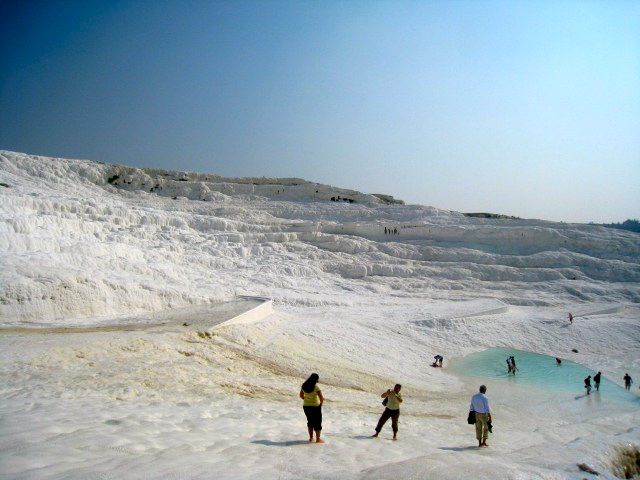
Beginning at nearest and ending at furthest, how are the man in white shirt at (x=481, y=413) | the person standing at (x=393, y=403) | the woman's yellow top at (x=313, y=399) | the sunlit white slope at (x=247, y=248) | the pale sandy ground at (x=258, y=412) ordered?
the pale sandy ground at (x=258, y=412), the woman's yellow top at (x=313, y=399), the person standing at (x=393, y=403), the man in white shirt at (x=481, y=413), the sunlit white slope at (x=247, y=248)

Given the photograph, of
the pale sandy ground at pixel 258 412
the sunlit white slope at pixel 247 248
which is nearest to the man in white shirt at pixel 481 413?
the pale sandy ground at pixel 258 412

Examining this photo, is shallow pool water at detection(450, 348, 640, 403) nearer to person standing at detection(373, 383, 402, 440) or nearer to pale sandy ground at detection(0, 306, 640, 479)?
pale sandy ground at detection(0, 306, 640, 479)

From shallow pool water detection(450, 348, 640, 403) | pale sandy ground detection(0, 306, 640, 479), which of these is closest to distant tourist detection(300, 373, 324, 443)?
pale sandy ground detection(0, 306, 640, 479)

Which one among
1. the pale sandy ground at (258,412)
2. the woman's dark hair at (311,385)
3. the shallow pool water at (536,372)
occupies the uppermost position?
the woman's dark hair at (311,385)

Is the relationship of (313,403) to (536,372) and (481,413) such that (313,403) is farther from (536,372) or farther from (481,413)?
(536,372)

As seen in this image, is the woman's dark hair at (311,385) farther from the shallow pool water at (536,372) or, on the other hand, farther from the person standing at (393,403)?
the shallow pool water at (536,372)

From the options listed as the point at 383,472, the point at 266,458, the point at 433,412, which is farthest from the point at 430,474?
the point at 433,412
